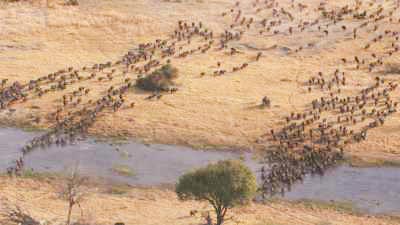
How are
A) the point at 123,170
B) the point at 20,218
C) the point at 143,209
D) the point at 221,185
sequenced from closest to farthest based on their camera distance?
the point at 20,218 < the point at 221,185 < the point at 143,209 < the point at 123,170

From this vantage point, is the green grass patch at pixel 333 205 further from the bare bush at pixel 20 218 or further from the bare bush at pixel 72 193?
the bare bush at pixel 20 218

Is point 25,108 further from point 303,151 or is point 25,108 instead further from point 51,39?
point 303,151

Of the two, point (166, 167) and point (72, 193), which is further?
point (166, 167)

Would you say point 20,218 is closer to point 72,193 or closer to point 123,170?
point 72,193

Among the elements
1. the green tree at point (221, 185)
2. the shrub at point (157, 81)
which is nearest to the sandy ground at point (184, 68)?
the shrub at point (157, 81)

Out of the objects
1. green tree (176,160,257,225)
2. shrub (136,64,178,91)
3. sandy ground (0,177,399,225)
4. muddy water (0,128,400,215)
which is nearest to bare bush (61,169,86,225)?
sandy ground (0,177,399,225)

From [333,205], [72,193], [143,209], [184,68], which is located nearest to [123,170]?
[143,209]

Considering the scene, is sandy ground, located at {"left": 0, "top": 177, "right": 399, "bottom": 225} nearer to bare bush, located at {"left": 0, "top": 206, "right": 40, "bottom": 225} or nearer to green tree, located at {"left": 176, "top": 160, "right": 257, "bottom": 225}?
bare bush, located at {"left": 0, "top": 206, "right": 40, "bottom": 225}
